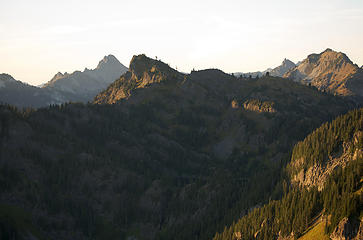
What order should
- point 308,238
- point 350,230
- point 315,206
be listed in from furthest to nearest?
1. point 315,206
2. point 308,238
3. point 350,230

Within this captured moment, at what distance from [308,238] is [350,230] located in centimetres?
2061

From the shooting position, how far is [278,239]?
19725cm

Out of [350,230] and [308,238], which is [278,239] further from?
[350,230]

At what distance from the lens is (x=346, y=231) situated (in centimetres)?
16188

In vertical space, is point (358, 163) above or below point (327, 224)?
above

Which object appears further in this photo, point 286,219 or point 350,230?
point 286,219

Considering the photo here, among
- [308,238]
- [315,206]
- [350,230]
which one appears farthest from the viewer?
[315,206]

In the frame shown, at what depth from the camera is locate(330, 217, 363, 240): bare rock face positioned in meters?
160

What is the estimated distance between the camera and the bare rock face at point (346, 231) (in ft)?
525

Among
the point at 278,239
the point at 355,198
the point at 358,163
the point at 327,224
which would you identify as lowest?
the point at 278,239

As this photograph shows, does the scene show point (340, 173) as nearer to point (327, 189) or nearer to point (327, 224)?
point (327, 189)

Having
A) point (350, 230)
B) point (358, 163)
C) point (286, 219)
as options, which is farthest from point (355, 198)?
point (286, 219)

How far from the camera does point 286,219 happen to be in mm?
199500

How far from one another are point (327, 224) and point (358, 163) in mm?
32093
